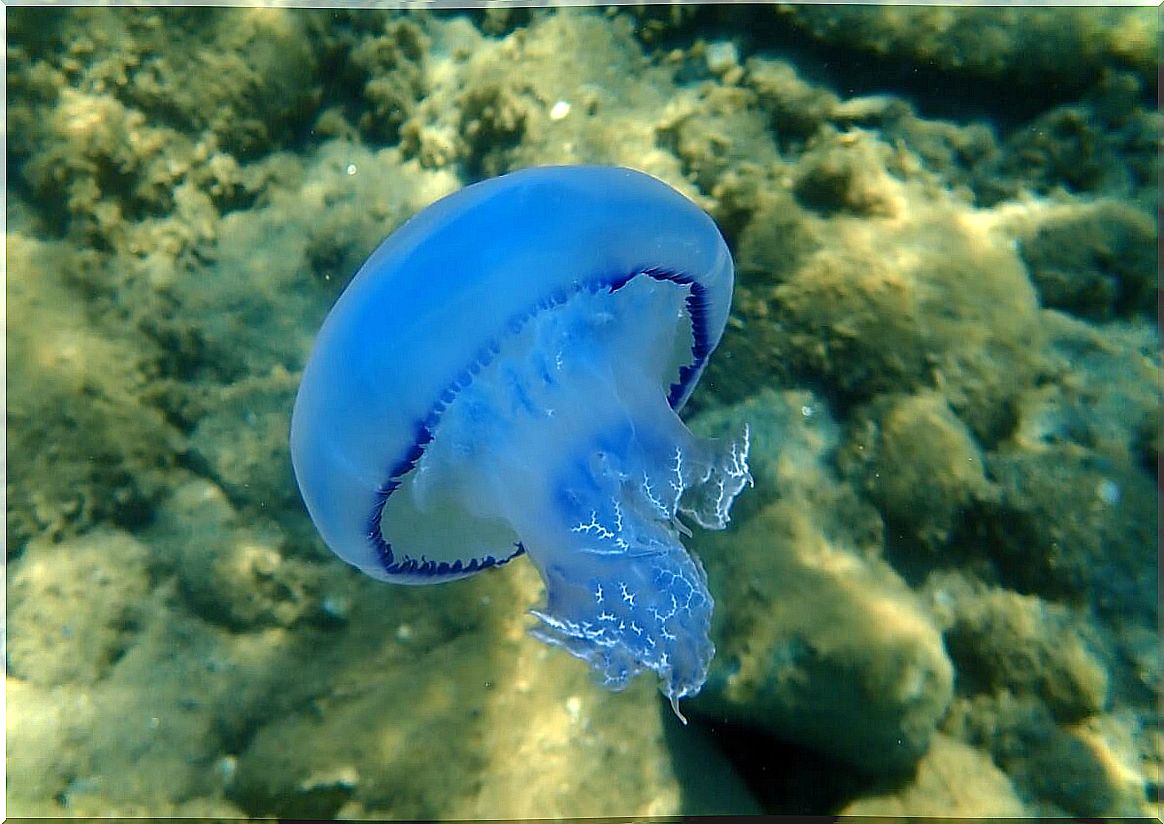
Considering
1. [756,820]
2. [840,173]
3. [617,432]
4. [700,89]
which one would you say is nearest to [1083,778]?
[756,820]

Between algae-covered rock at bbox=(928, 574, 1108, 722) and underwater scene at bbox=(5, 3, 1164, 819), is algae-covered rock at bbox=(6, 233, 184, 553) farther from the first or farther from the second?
algae-covered rock at bbox=(928, 574, 1108, 722)

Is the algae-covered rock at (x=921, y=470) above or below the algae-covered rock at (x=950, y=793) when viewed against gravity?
above

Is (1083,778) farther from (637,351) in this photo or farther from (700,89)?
(700,89)

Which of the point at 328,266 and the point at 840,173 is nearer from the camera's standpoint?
the point at 840,173

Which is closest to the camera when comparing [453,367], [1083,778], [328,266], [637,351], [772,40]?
[453,367]

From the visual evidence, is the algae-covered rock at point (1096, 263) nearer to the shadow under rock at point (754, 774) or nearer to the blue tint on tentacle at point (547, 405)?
the blue tint on tentacle at point (547, 405)

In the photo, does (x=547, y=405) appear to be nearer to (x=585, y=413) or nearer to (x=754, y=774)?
(x=585, y=413)

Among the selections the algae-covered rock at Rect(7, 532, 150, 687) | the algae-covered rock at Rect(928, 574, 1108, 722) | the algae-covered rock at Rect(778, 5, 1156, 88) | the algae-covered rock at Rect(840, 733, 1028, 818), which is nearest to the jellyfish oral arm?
the algae-covered rock at Rect(840, 733, 1028, 818)

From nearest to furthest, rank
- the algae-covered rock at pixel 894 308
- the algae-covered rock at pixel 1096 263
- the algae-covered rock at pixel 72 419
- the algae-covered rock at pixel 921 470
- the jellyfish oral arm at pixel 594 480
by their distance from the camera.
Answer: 1. the jellyfish oral arm at pixel 594 480
2. the algae-covered rock at pixel 921 470
3. the algae-covered rock at pixel 894 308
4. the algae-covered rock at pixel 72 419
5. the algae-covered rock at pixel 1096 263

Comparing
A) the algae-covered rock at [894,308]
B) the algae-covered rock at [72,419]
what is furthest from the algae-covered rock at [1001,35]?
the algae-covered rock at [72,419]
